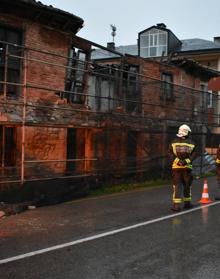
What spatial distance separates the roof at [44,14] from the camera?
1238 cm

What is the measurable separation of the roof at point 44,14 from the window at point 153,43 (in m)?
19.0

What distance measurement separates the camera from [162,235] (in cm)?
804

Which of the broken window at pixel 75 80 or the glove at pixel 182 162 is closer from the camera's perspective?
the glove at pixel 182 162

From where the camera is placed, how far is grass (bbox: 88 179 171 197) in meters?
14.1

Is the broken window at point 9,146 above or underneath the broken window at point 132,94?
underneath

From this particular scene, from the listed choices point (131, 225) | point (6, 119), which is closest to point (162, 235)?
point (131, 225)

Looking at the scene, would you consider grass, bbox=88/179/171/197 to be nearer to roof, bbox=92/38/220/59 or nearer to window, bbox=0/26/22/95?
window, bbox=0/26/22/95

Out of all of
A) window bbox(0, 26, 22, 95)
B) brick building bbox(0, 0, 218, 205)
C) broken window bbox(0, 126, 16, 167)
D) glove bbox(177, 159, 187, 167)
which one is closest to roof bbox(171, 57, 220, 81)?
brick building bbox(0, 0, 218, 205)

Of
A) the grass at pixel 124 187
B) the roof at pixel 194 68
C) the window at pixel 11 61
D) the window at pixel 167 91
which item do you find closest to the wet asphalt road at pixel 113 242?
the grass at pixel 124 187

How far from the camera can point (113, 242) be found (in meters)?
7.50

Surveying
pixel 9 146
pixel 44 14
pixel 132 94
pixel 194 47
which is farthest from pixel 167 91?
pixel 194 47

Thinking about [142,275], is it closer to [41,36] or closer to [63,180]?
[63,180]

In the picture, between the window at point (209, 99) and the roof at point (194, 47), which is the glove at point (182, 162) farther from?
the roof at point (194, 47)

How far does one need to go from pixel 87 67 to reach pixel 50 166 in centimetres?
338
